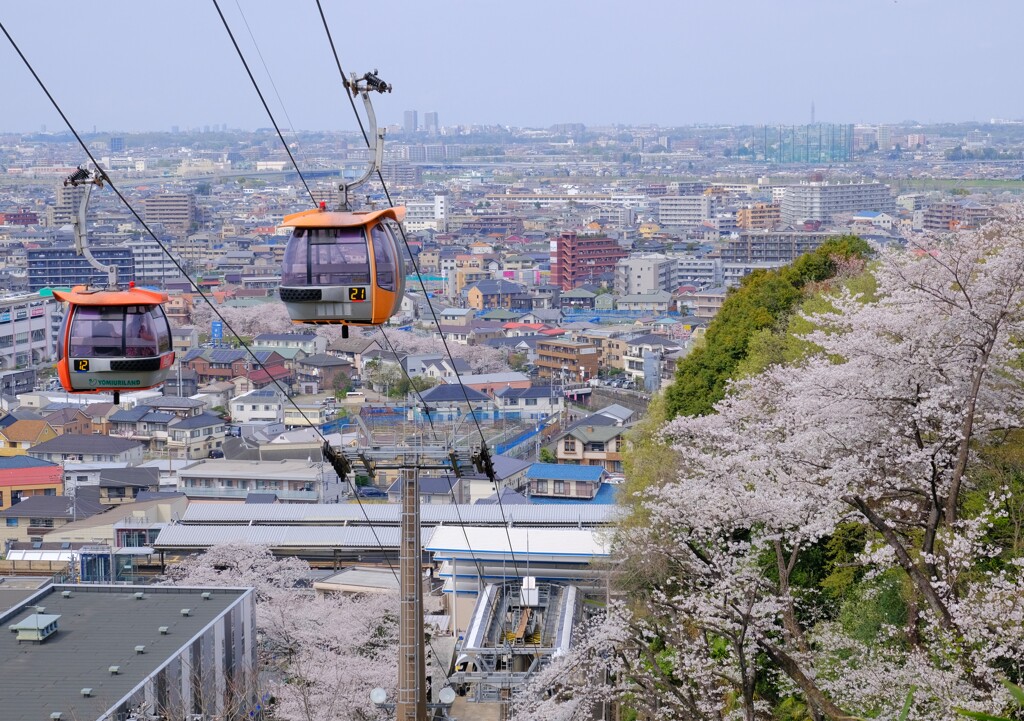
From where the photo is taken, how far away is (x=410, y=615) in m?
5.21

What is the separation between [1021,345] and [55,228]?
5462 centimetres

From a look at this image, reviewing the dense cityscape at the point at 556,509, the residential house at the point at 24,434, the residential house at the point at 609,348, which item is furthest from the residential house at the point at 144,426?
the residential house at the point at 609,348

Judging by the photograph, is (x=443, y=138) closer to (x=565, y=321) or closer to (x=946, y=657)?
(x=565, y=321)

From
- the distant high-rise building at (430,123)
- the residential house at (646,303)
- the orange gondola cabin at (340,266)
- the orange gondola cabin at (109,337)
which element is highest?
the distant high-rise building at (430,123)

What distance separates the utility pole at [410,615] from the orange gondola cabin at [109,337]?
1116 mm

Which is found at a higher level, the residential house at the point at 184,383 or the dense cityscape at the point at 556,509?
the dense cityscape at the point at 556,509

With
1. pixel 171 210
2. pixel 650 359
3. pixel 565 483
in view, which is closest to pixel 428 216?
pixel 171 210

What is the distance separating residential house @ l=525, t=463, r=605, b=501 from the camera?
1574 cm

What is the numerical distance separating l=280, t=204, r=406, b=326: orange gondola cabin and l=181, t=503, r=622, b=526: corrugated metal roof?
8077 mm

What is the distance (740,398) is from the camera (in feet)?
27.5

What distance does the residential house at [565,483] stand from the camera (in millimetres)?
15742

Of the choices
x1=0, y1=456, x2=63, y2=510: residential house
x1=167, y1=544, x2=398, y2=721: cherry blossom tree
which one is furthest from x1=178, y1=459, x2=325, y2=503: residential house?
x1=167, y1=544, x2=398, y2=721: cherry blossom tree

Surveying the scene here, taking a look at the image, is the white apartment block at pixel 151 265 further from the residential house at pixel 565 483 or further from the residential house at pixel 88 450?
the residential house at pixel 565 483

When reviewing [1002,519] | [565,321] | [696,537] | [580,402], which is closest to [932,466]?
[1002,519]
